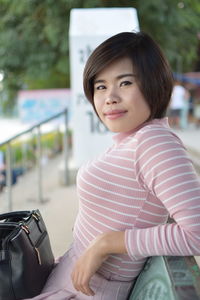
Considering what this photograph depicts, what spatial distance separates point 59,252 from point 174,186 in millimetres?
2053

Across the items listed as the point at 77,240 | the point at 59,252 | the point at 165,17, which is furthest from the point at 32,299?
the point at 165,17

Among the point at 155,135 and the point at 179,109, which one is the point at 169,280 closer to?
the point at 155,135

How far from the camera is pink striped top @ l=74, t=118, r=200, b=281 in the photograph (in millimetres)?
882

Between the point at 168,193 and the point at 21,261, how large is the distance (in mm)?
453

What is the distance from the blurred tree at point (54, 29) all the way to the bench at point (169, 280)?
6458 millimetres

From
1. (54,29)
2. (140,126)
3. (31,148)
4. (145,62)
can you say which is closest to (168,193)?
(140,126)

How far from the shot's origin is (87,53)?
441 cm

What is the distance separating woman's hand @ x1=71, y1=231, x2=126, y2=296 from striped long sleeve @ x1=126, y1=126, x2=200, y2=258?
33 mm

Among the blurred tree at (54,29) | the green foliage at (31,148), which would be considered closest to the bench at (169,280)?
the green foliage at (31,148)

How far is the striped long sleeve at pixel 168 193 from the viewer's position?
0.88 m

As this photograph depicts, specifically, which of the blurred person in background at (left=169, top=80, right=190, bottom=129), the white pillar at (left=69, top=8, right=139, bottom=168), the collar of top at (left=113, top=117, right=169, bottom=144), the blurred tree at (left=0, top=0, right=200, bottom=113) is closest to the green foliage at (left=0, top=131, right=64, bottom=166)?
Answer: the blurred tree at (left=0, top=0, right=200, bottom=113)

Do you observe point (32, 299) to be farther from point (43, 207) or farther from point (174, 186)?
point (43, 207)

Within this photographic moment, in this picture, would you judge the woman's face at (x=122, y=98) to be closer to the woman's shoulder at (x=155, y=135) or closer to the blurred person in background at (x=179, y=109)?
the woman's shoulder at (x=155, y=135)

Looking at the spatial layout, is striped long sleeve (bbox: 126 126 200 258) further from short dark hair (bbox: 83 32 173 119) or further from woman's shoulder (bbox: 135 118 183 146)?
short dark hair (bbox: 83 32 173 119)
